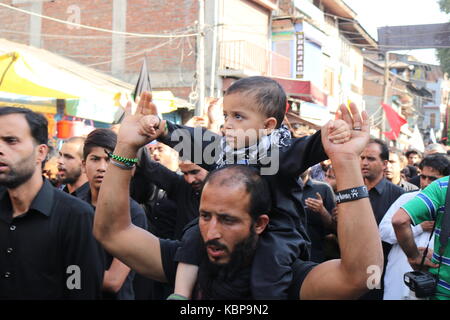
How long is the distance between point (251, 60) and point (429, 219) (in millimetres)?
14698

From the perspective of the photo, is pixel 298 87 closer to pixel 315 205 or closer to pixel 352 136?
pixel 315 205

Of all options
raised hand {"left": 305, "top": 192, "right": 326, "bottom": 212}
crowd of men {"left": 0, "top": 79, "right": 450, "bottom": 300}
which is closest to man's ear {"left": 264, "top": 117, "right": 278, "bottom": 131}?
crowd of men {"left": 0, "top": 79, "right": 450, "bottom": 300}

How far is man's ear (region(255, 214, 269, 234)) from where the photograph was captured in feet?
6.69

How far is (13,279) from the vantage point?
2.64 meters

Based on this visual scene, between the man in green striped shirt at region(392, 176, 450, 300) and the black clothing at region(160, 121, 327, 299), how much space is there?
1201mm

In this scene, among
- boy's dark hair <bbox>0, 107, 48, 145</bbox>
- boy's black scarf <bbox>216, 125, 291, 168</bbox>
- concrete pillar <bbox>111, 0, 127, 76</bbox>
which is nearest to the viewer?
boy's black scarf <bbox>216, 125, 291, 168</bbox>

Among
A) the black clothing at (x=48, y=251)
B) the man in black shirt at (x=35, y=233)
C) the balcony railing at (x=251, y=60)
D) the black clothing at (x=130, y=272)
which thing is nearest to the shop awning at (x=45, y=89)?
the black clothing at (x=130, y=272)

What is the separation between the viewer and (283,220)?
2152 mm

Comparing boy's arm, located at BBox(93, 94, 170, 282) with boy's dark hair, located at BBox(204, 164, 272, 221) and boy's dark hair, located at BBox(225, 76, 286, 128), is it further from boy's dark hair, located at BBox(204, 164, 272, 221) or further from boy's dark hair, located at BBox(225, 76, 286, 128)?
boy's dark hair, located at BBox(225, 76, 286, 128)

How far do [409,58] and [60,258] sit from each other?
53.6 metres

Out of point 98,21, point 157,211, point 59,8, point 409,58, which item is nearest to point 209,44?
point 98,21

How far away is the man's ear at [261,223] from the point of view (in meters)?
2.04

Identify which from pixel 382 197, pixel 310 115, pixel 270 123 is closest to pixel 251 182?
pixel 270 123
